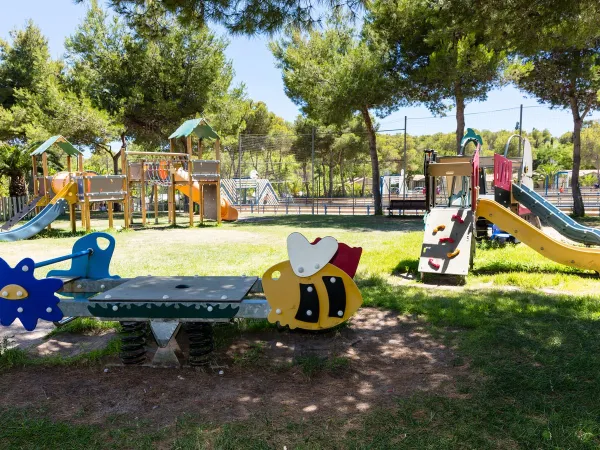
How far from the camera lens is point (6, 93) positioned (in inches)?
1038

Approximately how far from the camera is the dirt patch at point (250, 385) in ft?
9.77

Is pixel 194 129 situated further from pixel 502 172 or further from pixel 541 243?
pixel 541 243

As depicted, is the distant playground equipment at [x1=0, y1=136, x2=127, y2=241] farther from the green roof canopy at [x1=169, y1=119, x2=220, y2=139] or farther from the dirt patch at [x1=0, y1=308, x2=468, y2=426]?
the dirt patch at [x1=0, y1=308, x2=468, y2=426]

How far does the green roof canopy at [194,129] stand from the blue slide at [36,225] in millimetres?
4756

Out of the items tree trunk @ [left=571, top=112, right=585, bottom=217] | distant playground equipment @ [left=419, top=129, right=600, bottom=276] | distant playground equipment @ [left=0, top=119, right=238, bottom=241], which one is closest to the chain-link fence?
distant playground equipment @ [left=0, top=119, right=238, bottom=241]

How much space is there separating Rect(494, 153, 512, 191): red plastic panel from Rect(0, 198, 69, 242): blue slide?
11690mm

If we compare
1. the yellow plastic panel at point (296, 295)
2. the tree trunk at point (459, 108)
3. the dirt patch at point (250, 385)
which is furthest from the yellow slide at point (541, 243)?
the tree trunk at point (459, 108)

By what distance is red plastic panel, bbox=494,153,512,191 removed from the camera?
970 centimetres

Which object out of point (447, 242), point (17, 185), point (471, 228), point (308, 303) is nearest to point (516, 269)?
point (471, 228)

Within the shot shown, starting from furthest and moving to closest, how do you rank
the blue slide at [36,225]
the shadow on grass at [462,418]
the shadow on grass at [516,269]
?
1. the blue slide at [36,225]
2. the shadow on grass at [516,269]
3. the shadow on grass at [462,418]

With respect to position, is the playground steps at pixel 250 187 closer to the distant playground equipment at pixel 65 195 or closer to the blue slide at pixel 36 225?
the distant playground equipment at pixel 65 195

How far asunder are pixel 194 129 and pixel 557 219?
1253 centimetres

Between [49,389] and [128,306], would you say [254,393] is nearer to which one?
[128,306]

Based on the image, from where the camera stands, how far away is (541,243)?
7543 mm
